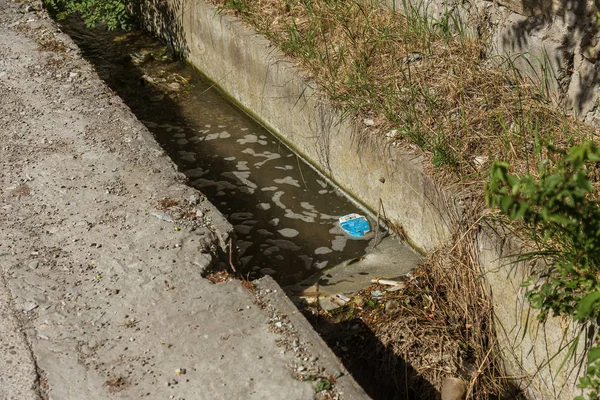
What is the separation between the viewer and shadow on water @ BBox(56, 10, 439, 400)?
373 cm

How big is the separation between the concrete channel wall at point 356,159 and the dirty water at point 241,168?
0.13 m

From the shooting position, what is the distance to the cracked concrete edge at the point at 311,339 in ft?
9.59

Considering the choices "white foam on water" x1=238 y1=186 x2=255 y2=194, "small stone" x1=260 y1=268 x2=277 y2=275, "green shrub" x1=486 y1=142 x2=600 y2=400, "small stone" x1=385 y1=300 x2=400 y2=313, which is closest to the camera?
"green shrub" x1=486 y1=142 x2=600 y2=400

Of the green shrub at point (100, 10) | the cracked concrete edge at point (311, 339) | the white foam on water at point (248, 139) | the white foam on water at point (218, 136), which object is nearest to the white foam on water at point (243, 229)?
the white foam on water at point (248, 139)

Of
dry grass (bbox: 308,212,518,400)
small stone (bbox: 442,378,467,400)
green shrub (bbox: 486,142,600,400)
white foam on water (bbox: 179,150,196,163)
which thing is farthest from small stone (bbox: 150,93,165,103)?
small stone (bbox: 442,378,467,400)

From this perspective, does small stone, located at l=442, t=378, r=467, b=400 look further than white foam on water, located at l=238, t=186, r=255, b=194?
No

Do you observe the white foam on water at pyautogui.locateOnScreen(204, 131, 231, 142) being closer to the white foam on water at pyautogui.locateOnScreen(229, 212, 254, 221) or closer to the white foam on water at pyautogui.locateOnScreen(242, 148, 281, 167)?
the white foam on water at pyautogui.locateOnScreen(242, 148, 281, 167)

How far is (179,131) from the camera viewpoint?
5840 mm

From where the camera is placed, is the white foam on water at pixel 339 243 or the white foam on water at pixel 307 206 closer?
the white foam on water at pixel 339 243

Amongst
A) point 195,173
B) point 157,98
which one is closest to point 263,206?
point 195,173

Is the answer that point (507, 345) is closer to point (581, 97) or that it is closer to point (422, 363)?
point (422, 363)

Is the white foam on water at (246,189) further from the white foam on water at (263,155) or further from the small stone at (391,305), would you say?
the small stone at (391,305)

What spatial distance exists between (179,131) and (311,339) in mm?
2999

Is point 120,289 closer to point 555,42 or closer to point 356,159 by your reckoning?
point 356,159
